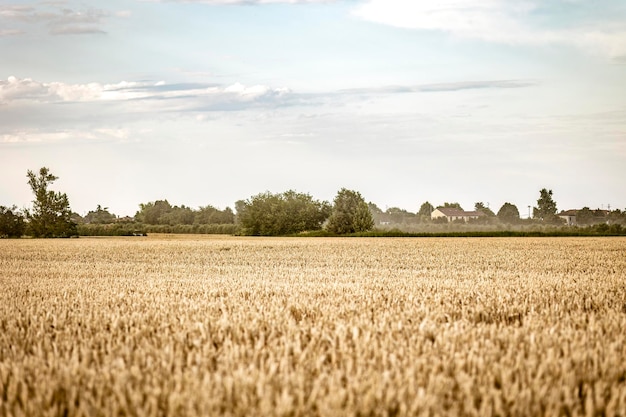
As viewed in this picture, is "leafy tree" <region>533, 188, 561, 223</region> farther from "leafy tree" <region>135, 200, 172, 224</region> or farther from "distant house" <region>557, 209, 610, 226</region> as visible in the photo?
"leafy tree" <region>135, 200, 172, 224</region>

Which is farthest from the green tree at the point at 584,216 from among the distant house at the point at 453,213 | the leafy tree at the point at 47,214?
the leafy tree at the point at 47,214

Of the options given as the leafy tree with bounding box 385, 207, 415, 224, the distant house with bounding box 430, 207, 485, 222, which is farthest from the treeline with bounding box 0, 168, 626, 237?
the leafy tree with bounding box 385, 207, 415, 224

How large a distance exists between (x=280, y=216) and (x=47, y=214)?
27938mm

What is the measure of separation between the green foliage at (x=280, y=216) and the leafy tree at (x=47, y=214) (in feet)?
71.7

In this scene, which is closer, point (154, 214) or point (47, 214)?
point (47, 214)

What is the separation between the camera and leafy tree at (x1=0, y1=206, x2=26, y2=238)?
237ft

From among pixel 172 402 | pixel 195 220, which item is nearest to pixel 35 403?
pixel 172 402

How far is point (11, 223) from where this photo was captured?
238ft

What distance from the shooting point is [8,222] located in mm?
72375

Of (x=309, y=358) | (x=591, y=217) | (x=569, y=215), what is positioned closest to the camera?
(x=309, y=358)

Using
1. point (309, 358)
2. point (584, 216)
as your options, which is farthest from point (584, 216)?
point (309, 358)

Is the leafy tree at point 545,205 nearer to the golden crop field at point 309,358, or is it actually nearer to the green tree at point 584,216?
the green tree at point 584,216

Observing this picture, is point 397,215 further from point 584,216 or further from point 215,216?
point 215,216

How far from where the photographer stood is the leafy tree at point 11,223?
237 feet
